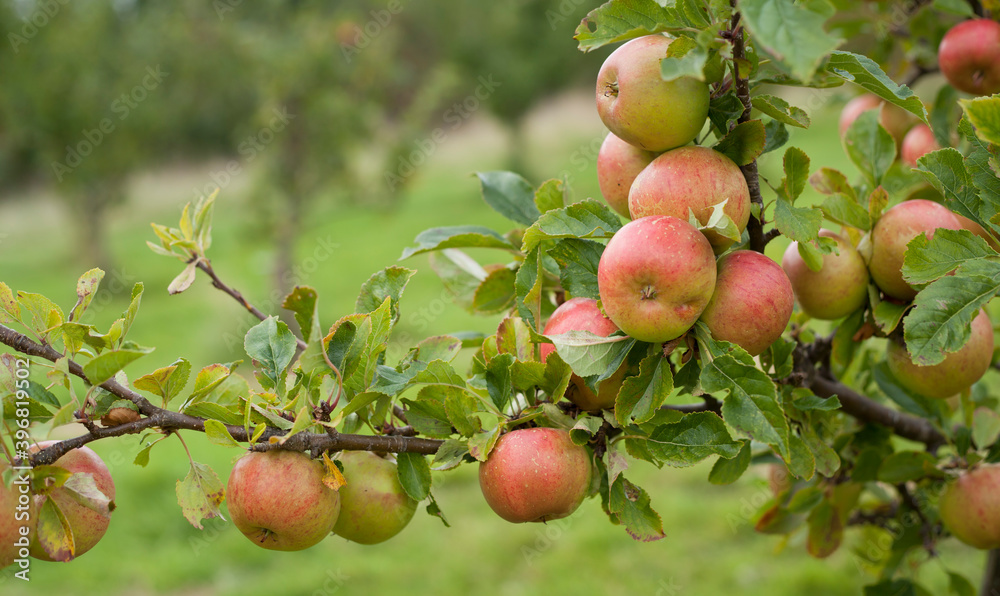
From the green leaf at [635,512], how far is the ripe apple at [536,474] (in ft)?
0.15

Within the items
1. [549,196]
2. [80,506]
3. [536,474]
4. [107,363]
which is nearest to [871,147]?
[549,196]

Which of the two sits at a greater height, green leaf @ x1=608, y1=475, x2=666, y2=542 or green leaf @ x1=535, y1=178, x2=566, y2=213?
green leaf @ x1=535, y1=178, x2=566, y2=213

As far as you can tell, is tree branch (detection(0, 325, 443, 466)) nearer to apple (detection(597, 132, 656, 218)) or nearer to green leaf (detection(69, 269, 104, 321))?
green leaf (detection(69, 269, 104, 321))

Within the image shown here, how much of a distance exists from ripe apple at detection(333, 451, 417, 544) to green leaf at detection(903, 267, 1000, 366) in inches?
26.8

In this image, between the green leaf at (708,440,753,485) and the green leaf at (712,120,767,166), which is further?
the green leaf at (708,440,753,485)

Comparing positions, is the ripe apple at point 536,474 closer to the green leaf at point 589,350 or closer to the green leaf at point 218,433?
the green leaf at point 589,350

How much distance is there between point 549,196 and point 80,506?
0.74 metres

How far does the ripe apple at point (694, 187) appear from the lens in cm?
88

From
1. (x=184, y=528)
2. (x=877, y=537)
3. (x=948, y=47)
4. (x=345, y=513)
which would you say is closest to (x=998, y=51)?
(x=948, y=47)

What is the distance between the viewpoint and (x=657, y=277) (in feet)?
Result: 2.69

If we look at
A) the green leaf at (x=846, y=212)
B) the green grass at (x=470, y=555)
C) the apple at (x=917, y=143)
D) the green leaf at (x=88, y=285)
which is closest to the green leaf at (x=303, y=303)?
the green leaf at (x=88, y=285)

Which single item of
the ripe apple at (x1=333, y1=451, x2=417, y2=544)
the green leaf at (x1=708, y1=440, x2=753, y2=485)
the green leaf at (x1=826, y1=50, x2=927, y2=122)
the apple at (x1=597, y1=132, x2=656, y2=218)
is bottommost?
the green leaf at (x1=708, y1=440, x2=753, y2=485)

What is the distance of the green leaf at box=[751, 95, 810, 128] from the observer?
888 millimetres

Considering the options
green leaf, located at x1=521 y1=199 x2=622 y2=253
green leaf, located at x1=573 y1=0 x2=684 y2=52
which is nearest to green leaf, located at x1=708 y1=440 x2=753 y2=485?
green leaf, located at x1=521 y1=199 x2=622 y2=253
